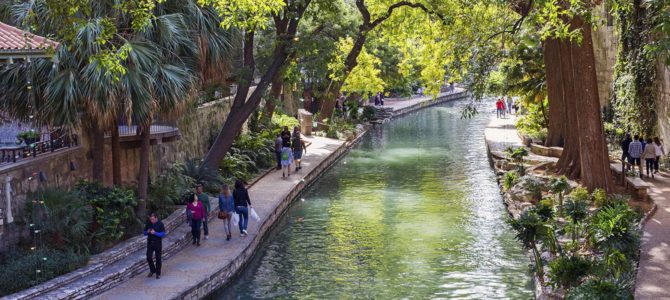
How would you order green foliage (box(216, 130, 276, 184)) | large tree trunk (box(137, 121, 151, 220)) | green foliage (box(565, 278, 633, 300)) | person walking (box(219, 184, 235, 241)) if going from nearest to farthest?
green foliage (box(565, 278, 633, 300)), large tree trunk (box(137, 121, 151, 220)), person walking (box(219, 184, 235, 241)), green foliage (box(216, 130, 276, 184))

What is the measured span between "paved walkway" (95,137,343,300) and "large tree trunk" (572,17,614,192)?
326 inches

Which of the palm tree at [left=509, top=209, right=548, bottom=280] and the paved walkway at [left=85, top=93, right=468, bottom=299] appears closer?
the paved walkway at [left=85, top=93, right=468, bottom=299]

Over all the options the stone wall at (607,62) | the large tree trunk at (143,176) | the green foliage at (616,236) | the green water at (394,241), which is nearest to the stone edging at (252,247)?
the green water at (394,241)

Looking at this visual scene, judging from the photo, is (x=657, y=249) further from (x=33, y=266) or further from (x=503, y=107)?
(x=503, y=107)

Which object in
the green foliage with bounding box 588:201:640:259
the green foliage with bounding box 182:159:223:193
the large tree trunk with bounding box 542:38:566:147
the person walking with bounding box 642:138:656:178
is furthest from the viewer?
the large tree trunk with bounding box 542:38:566:147

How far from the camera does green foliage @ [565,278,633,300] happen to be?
42.7 feet

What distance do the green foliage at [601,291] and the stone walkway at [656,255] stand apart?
117cm

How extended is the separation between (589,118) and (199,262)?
35.8ft

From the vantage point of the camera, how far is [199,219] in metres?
19.2

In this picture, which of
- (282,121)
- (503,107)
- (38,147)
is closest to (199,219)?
(38,147)

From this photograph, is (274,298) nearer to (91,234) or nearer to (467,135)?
(91,234)

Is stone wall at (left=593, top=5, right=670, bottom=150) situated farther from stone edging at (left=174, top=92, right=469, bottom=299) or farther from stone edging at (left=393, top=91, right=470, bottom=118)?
stone edging at (left=393, top=91, right=470, bottom=118)

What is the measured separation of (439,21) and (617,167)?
33.2ft

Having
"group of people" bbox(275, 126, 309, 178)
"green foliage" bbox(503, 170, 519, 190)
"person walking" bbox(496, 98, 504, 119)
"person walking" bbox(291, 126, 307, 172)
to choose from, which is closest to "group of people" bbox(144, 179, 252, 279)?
"group of people" bbox(275, 126, 309, 178)
